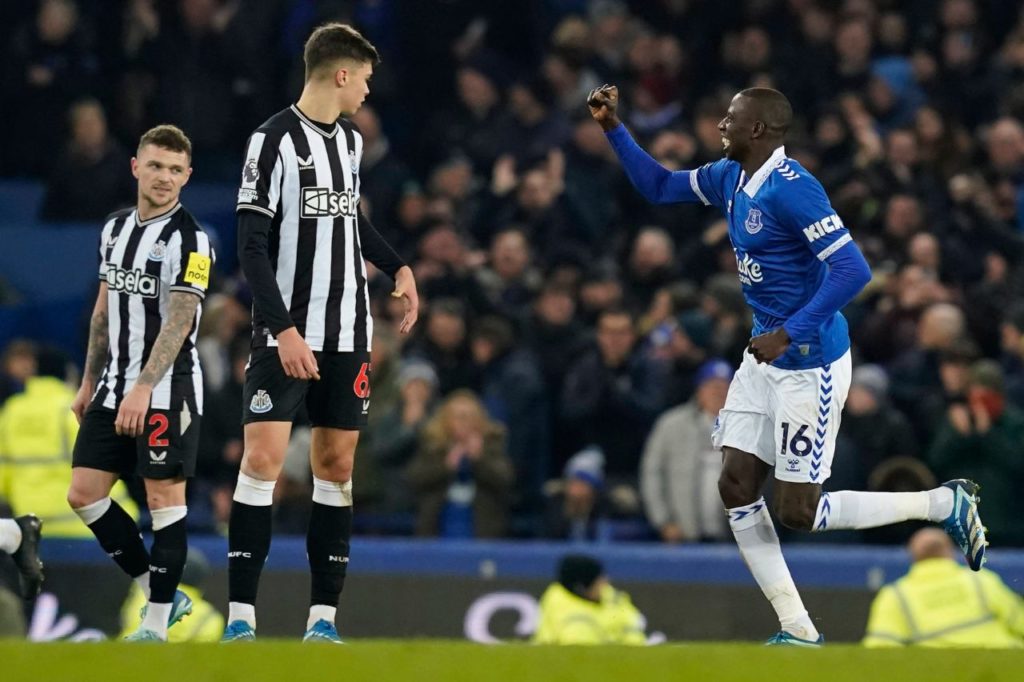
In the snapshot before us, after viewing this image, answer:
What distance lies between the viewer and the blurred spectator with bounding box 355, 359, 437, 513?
1278 centimetres

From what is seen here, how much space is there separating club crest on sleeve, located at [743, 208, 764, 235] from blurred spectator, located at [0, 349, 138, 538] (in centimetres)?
578

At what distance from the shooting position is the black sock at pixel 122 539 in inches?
319

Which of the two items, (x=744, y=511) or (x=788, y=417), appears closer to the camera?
(x=788, y=417)

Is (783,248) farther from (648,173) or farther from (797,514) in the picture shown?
(797,514)

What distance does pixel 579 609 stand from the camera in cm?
1052

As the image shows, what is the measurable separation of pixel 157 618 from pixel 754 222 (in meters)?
2.98

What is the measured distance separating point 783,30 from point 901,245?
11.4 feet

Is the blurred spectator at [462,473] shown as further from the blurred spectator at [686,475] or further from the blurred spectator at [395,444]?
the blurred spectator at [686,475]

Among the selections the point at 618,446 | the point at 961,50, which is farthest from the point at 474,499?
the point at 961,50

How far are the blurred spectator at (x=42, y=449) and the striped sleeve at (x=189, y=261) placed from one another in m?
4.33

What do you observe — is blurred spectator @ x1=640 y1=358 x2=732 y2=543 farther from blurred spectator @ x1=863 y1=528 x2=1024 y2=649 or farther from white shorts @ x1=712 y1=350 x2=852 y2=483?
white shorts @ x1=712 y1=350 x2=852 y2=483

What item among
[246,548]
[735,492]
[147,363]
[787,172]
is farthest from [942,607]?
A: [147,363]

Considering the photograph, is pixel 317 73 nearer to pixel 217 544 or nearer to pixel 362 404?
pixel 362 404

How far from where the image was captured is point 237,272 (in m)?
15.3
